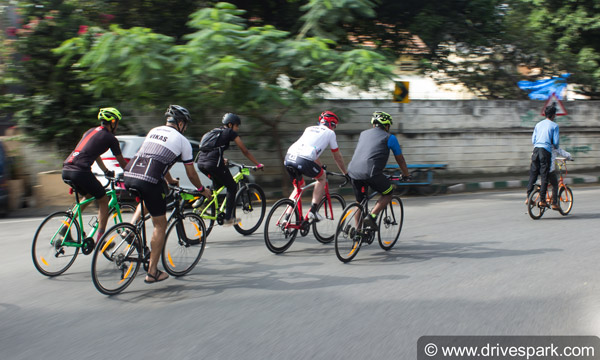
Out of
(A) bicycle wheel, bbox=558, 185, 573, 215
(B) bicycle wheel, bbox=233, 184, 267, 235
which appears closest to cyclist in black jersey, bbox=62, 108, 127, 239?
(B) bicycle wheel, bbox=233, 184, 267, 235

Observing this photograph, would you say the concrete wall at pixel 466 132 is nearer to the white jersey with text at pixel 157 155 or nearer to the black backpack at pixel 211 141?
the black backpack at pixel 211 141

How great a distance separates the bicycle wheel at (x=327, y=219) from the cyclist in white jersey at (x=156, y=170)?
88.0 inches

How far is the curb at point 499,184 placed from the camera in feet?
46.7

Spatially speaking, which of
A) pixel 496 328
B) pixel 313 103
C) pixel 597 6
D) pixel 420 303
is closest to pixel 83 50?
pixel 313 103

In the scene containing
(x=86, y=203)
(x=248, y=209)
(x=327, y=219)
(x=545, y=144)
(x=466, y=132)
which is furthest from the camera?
(x=466, y=132)

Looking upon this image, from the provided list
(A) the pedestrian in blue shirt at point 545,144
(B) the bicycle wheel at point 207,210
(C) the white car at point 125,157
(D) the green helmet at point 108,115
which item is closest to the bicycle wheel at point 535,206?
(A) the pedestrian in blue shirt at point 545,144

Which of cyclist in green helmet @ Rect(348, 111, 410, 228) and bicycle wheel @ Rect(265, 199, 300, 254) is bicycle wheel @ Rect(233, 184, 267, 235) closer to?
bicycle wheel @ Rect(265, 199, 300, 254)

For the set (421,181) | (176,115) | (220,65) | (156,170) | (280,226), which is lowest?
(280,226)

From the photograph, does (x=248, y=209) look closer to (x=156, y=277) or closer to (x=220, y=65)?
(x=156, y=277)

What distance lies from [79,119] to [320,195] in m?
8.13

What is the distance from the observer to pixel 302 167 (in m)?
6.62

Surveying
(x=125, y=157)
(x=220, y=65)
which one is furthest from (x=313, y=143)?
(x=125, y=157)

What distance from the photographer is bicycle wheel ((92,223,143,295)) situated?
4.83 meters

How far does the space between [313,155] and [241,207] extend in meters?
1.66
